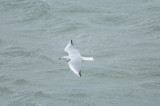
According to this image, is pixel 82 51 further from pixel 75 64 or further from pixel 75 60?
pixel 75 64

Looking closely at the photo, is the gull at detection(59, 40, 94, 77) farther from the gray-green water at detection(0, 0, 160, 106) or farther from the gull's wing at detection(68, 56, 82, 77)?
the gray-green water at detection(0, 0, 160, 106)

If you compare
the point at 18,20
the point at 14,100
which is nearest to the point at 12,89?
the point at 14,100

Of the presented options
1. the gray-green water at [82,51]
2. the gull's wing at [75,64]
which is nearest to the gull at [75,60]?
the gull's wing at [75,64]

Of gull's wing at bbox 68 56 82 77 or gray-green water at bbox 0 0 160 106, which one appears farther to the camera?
gray-green water at bbox 0 0 160 106

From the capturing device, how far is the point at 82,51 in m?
18.4

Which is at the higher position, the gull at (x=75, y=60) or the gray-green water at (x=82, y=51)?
the gull at (x=75, y=60)

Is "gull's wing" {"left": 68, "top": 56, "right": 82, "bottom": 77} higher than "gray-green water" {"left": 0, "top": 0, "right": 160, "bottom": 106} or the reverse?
higher

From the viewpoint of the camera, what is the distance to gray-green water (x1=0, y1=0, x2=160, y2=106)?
14.5 metres

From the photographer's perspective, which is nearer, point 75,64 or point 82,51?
point 75,64

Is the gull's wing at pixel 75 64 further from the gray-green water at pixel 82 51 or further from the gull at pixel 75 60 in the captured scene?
the gray-green water at pixel 82 51

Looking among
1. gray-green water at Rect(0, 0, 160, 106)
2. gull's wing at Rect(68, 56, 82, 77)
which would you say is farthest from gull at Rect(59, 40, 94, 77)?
gray-green water at Rect(0, 0, 160, 106)

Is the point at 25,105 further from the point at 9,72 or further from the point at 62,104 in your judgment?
the point at 9,72

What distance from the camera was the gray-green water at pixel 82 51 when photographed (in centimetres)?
1447

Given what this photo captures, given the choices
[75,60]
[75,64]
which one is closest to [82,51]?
[75,60]
